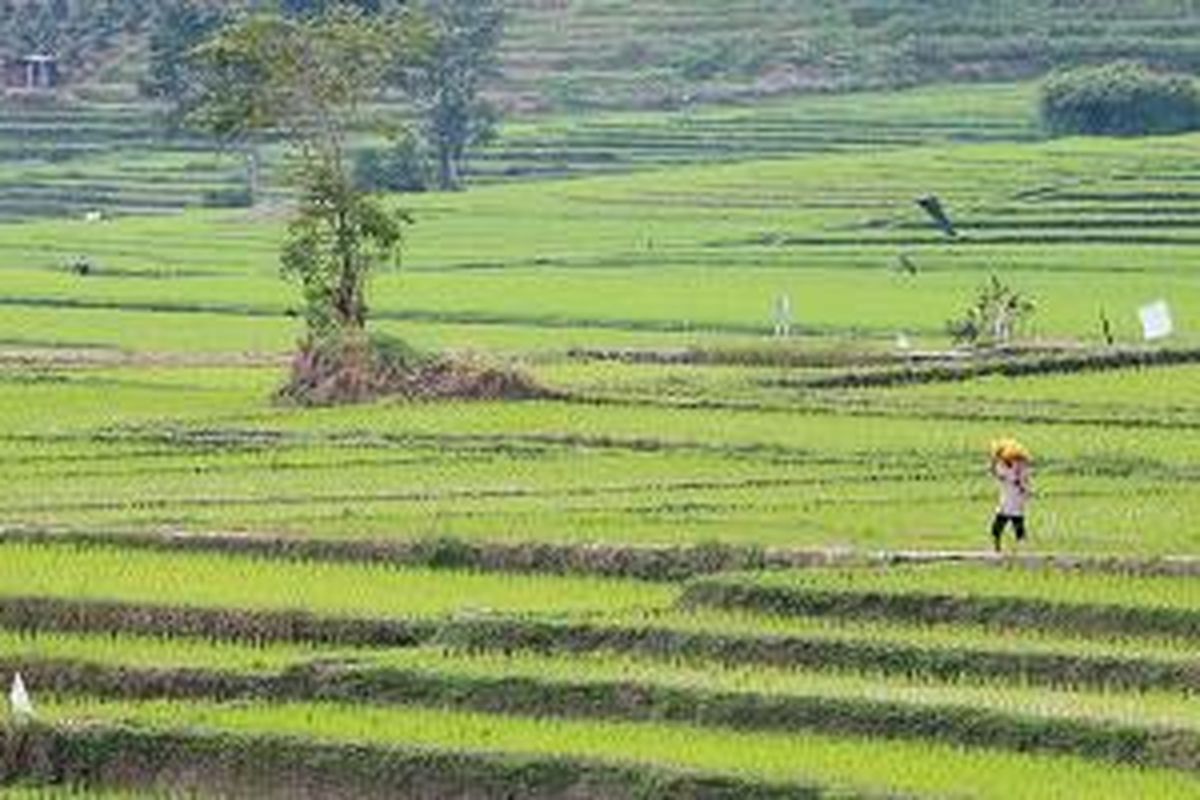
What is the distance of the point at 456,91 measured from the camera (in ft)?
198

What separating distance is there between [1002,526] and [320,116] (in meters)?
14.2

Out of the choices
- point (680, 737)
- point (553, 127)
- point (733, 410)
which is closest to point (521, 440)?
point (733, 410)

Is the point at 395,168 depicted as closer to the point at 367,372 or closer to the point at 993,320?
the point at 993,320

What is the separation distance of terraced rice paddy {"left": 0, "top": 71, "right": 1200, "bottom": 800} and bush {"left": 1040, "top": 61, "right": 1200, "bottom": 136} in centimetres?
2086

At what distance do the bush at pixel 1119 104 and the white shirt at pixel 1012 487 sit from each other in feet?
131

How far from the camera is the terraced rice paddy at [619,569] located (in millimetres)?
14961

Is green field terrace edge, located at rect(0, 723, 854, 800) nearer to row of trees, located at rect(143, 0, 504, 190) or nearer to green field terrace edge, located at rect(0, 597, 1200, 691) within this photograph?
green field terrace edge, located at rect(0, 597, 1200, 691)

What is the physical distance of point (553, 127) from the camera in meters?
64.6

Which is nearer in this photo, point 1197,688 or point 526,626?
point 1197,688

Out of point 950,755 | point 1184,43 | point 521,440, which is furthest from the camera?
point 1184,43

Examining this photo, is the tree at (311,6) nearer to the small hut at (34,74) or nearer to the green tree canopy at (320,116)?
the small hut at (34,74)

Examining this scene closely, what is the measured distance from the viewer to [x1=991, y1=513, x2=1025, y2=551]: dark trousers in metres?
18.1

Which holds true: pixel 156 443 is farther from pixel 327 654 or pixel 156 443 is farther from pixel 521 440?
pixel 327 654

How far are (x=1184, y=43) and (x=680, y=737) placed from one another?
50.4 metres
